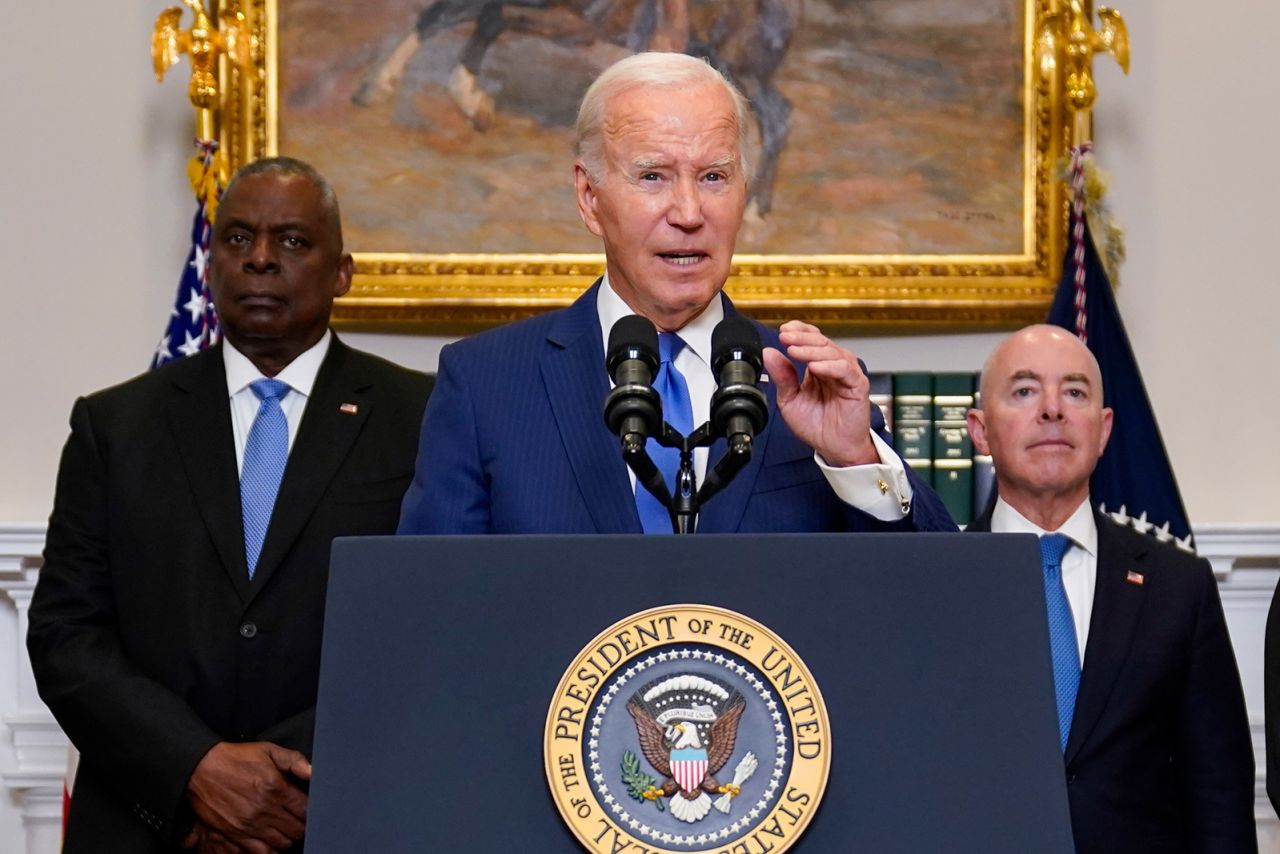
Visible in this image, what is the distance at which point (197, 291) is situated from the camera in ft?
16.6

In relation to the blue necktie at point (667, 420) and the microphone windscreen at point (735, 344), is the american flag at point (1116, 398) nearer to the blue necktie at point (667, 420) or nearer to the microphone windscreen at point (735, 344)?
the blue necktie at point (667, 420)

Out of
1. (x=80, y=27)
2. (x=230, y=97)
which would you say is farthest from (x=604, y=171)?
(x=80, y=27)

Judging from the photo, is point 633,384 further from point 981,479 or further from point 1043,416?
point 981,479

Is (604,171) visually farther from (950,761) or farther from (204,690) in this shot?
(204,690)

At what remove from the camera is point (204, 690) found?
3.35m

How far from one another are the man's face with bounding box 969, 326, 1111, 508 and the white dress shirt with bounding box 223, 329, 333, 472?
1.59 m

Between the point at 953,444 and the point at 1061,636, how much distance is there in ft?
4.61

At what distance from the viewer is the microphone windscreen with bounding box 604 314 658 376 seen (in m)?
2.00

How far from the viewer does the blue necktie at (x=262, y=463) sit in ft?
11.5

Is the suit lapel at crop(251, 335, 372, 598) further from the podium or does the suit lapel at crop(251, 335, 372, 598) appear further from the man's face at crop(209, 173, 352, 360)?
the podium

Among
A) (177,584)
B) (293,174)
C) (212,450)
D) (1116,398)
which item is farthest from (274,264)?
(1116,398)

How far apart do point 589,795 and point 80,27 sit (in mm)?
4495

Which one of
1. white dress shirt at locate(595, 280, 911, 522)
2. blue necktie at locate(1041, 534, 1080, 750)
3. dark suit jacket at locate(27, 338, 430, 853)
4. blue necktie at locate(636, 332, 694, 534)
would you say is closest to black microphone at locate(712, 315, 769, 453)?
white dress shirt at locate(595, 280, 911, 522)

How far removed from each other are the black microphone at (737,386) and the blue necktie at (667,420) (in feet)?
1.11
